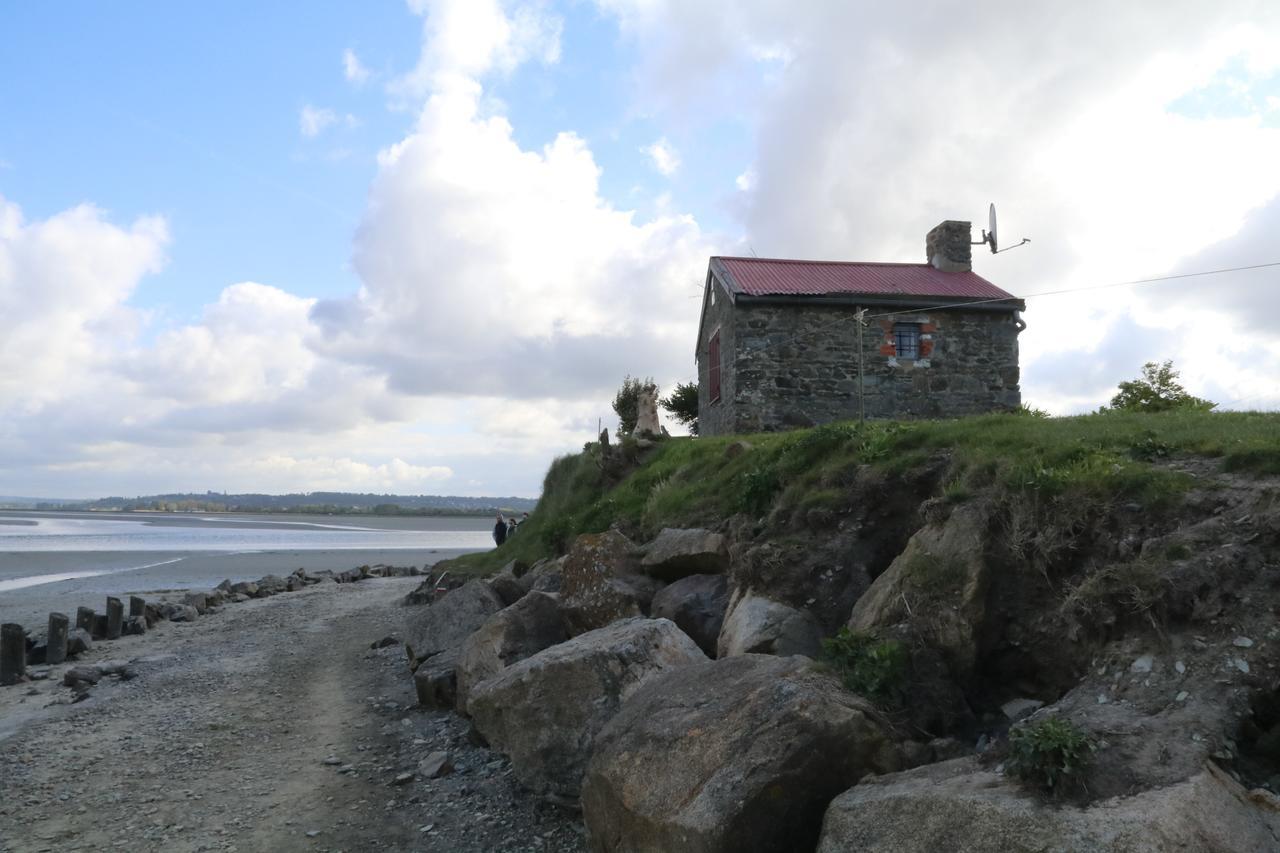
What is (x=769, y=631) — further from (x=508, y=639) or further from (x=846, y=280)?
(x=846, y=280)

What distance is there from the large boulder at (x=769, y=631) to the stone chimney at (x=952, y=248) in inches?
742

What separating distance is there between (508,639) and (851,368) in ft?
44.6

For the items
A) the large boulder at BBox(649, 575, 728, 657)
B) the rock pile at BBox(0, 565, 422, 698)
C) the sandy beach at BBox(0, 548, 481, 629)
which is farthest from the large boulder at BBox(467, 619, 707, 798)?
the sandy beach at BBox(0, 548, 481, 629)

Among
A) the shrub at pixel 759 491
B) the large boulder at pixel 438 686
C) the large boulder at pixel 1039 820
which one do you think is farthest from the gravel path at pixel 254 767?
the shrub at pixel 759 491

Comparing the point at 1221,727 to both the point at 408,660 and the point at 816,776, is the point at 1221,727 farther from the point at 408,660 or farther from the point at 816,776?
the point at 408,660

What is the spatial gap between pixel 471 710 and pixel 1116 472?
247 inches

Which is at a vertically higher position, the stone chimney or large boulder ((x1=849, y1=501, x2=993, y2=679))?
the stone chimney

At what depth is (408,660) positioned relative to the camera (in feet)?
44.0

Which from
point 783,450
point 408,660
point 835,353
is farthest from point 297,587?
point 783,450

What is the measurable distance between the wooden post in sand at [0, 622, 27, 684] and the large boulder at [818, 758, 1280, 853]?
592 inches

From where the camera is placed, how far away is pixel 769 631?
7.96 m

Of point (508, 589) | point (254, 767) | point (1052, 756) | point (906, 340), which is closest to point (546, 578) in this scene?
point (508, 589)

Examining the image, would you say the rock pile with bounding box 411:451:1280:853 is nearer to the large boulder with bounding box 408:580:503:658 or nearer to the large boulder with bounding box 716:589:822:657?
the large boulder with bounding box 716:589:822:657

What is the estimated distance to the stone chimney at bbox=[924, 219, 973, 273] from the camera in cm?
2467
